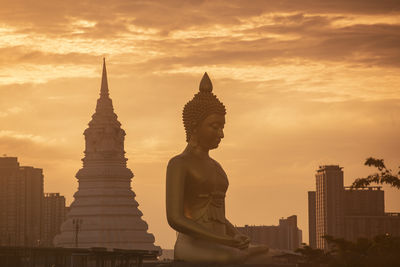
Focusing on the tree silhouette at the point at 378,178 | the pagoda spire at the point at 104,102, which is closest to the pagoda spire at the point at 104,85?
the pagoda spire at the point at 104,102

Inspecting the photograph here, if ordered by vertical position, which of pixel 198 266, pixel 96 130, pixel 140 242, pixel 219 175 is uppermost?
pixel 96 130

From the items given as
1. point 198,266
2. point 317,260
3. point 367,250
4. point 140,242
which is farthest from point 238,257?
point 140,242

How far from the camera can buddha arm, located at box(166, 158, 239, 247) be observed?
3703 cm

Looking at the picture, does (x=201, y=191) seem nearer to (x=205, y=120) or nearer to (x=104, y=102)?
(x=205, y=120)

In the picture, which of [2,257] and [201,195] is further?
[2,257]

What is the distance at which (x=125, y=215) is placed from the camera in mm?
→ 151000

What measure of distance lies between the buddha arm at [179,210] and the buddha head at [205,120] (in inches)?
36.0

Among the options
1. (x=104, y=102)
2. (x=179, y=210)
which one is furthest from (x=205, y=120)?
(x=104, y=102)

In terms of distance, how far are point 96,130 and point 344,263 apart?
101145mm

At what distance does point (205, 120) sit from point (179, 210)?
2536 mm

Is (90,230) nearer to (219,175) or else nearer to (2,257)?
(2,257)

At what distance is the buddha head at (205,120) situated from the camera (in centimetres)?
3781

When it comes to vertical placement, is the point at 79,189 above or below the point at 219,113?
above

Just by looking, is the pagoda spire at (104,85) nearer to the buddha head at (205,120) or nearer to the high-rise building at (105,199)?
the high-rise building at (105,199)
